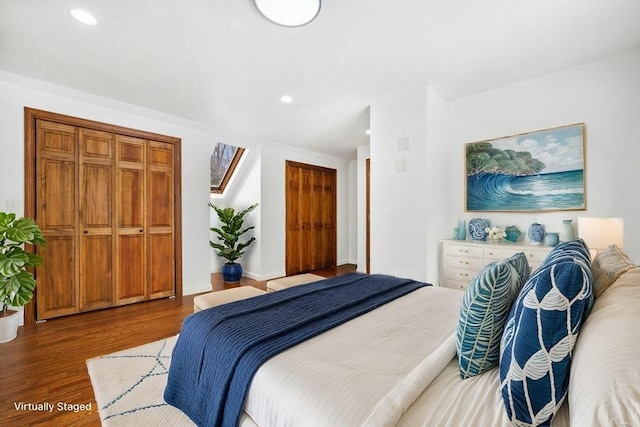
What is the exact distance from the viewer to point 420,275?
3195mm

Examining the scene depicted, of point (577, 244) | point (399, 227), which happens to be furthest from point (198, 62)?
point (577, 244)

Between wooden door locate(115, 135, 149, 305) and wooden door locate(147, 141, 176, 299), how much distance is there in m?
0.07

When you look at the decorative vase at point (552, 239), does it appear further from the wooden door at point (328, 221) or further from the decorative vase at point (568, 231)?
the wooden door at point (328, 221)

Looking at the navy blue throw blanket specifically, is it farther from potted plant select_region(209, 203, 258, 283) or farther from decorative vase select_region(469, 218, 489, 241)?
potted plant select_region(209, 203, 258, 283)

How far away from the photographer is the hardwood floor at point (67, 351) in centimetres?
166

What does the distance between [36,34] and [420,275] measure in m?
4.01

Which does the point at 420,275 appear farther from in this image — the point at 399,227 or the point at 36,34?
the point at 36,34

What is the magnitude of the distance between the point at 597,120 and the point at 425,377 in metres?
3.28

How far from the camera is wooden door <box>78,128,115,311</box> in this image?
332 centimetres

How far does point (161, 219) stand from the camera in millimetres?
3949

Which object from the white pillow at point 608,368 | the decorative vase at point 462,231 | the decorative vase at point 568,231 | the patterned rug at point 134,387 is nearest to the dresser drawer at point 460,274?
the decorative vase at point 462,231

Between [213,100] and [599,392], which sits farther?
[213,100]

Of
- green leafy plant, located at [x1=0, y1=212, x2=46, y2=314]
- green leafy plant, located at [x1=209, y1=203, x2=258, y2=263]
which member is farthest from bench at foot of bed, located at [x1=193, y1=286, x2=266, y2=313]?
green leafy plant, located at [x1=209, y1=203, x2=258, y2=263]

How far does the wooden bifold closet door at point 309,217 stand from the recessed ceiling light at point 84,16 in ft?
12.0
